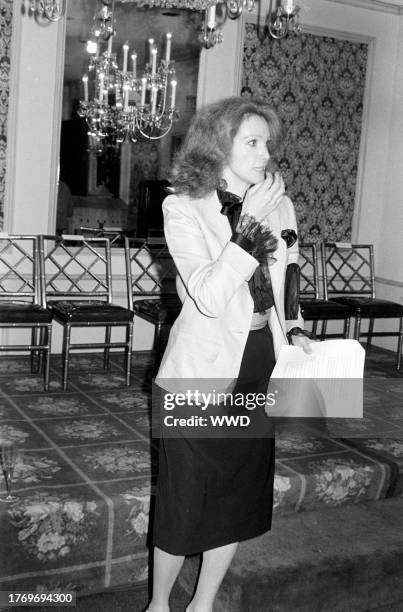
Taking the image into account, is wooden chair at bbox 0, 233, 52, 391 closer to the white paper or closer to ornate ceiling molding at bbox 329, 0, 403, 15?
the white paper

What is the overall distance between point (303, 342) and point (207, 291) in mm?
377

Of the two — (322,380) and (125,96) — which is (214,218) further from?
(125,96)

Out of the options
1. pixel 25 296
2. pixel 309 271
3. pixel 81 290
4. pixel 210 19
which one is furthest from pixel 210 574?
pixel 309 271

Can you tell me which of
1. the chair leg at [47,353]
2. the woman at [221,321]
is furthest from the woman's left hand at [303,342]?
the chair leg at [47,353]

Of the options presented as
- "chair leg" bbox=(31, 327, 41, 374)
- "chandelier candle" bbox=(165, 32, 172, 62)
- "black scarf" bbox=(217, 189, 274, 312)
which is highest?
"chandelier candle" bbox=(165, 32, 172, 62)

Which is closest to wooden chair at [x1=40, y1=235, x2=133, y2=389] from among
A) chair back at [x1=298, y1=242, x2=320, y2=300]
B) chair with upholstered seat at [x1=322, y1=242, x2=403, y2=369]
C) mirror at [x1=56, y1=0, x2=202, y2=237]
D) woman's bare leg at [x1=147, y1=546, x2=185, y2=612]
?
mirror at [x1=56, y1=0, x2=202, y2=237]

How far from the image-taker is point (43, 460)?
3.55 metres

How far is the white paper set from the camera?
217cm

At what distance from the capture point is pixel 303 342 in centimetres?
233

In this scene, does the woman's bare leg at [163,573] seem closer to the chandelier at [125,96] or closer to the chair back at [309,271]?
the chair back at [309,271]

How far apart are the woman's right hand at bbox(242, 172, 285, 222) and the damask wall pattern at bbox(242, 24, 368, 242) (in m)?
4.27

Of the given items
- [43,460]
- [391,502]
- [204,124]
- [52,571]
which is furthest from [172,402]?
[391,502]

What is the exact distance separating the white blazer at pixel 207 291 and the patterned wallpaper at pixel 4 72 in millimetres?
3551

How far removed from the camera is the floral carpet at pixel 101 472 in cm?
293
